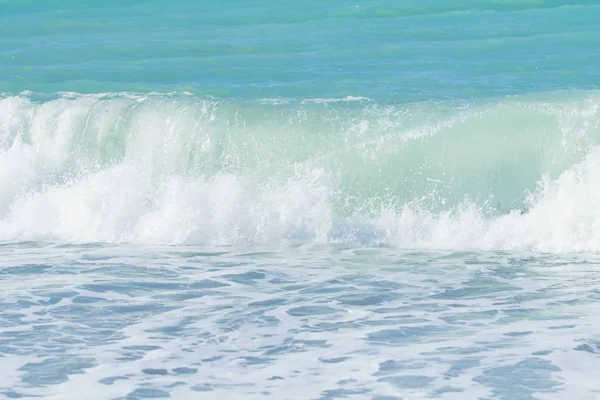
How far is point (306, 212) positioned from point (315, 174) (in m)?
0.67

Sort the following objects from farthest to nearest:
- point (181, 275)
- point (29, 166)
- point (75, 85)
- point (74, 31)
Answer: point (74, 31)
point (75, 85)
point (29, 166)
point (181, 275)

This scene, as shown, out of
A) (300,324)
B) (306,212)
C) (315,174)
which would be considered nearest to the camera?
(300,324)

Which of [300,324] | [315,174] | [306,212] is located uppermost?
[315,174]

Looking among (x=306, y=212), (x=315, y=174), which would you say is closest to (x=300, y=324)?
(x=306, y=212)

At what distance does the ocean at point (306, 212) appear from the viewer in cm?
636

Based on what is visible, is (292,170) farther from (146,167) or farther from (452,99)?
(452,99)

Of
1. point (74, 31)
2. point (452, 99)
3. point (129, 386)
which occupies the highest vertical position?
point (74, 31)

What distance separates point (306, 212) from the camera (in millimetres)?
10336

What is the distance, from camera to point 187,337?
688 centimetres

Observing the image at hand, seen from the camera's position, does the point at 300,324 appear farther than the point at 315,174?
No

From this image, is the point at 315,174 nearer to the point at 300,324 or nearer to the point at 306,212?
the point at 306,212

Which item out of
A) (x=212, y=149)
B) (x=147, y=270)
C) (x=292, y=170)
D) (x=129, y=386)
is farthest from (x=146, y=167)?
(x=129, y=386)

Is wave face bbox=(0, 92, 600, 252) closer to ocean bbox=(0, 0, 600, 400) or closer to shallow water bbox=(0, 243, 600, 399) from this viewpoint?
ocean bbox=(0, 0, 600, 400)

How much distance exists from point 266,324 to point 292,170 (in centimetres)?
405
